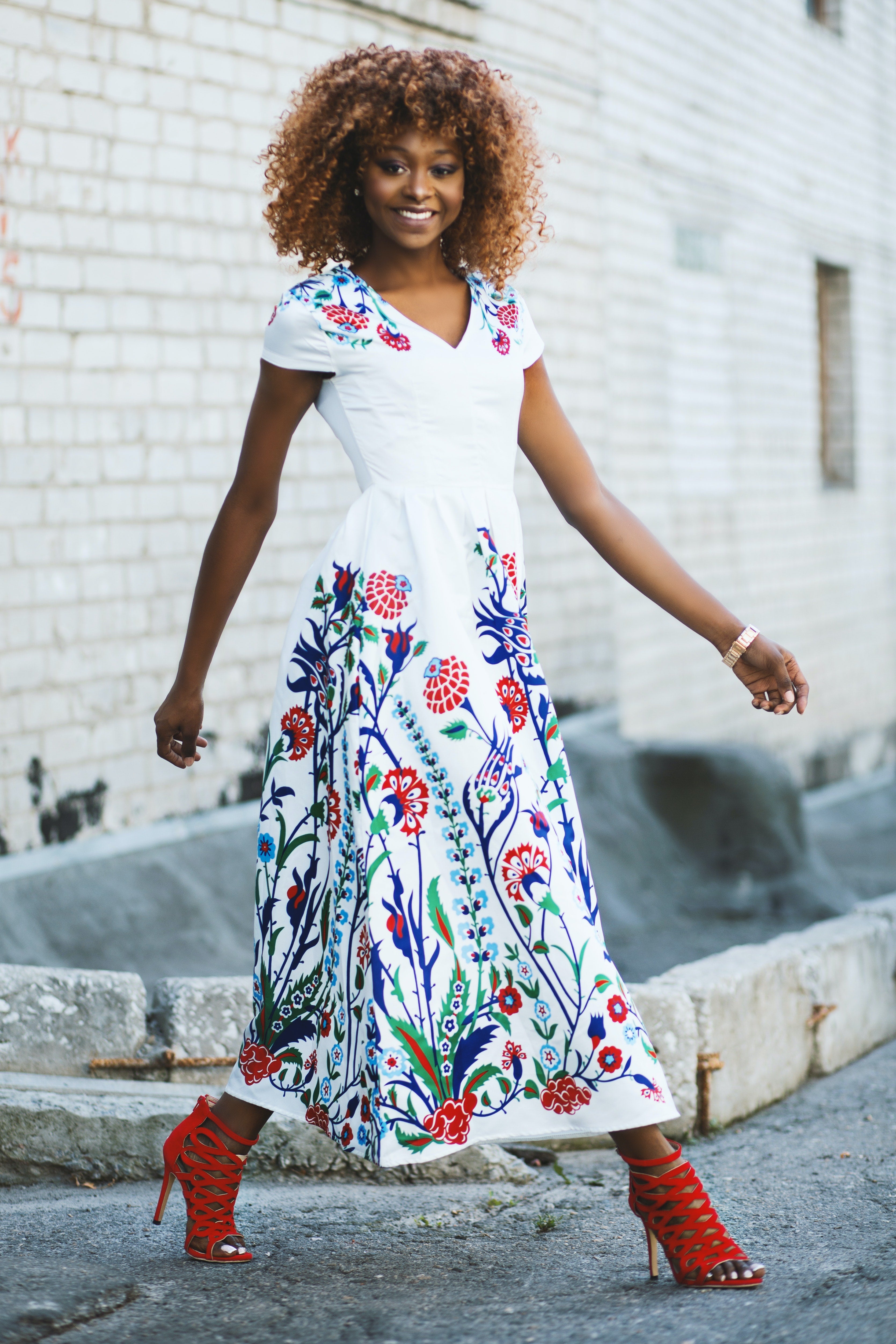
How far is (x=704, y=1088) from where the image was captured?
3.90 meters

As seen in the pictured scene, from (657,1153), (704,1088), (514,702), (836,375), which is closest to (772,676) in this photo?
(514,702)

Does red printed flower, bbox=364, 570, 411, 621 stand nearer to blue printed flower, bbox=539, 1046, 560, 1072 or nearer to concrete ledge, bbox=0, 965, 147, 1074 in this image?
blue printed flower, bbox=539, 1046, 560, 1072

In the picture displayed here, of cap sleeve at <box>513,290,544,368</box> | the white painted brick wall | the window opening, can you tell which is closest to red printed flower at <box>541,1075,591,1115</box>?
A: cap sleeve at <box>513,290,544,368</box>

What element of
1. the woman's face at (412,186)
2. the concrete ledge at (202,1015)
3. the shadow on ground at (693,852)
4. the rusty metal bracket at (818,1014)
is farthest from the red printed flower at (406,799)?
the shadow on ground at (693,852)

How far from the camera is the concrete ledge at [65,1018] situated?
3383mm

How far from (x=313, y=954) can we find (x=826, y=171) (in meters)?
10.8

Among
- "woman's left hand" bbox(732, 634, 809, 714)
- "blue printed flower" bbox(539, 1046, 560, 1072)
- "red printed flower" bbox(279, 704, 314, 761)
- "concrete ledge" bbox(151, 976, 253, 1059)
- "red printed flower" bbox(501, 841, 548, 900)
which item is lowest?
"concrete ledge" bbox(151, 976, 253, 1059)

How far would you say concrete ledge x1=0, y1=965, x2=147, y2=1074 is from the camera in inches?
133

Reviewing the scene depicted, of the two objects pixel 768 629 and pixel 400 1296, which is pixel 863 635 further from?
pixel 400 1296

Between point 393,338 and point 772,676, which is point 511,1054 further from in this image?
point 393,338

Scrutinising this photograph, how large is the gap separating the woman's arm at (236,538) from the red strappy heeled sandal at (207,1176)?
63cm

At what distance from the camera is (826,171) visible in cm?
1184

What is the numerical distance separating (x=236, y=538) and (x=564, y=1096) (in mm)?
1070

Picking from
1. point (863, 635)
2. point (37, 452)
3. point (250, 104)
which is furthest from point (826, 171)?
point (37, 452)
